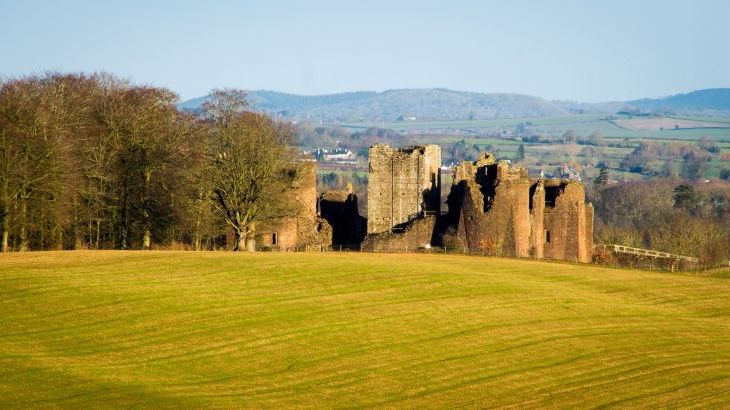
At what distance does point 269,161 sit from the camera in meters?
69.2

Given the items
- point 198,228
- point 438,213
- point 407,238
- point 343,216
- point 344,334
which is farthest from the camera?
point 343,216

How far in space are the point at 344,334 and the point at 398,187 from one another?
3821 cm

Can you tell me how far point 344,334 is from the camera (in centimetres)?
4219

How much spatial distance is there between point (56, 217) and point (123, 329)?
1977 cm

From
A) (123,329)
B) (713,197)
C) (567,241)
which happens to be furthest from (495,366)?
(713,197)

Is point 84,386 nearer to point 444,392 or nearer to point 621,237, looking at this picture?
point 444,392

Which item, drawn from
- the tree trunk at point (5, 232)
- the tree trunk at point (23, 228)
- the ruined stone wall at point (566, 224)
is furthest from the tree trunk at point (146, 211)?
the ruined stone wall at point (566, 224)

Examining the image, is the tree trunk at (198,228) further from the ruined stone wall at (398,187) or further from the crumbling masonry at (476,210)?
the ruined stone wall at (398,187)

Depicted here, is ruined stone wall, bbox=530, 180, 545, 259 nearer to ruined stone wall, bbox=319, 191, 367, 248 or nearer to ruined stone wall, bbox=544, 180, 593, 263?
ruined stone wall, bbox=544, 180, 593, 263

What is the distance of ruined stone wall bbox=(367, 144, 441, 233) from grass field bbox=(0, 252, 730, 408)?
2262 cm

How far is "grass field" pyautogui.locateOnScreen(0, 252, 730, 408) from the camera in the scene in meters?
35.9

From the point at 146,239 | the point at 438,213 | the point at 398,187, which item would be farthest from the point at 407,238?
the point at 146,239

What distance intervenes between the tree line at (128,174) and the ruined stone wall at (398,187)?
8.33 metres

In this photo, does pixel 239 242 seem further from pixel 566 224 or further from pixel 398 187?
pixel 566 224
